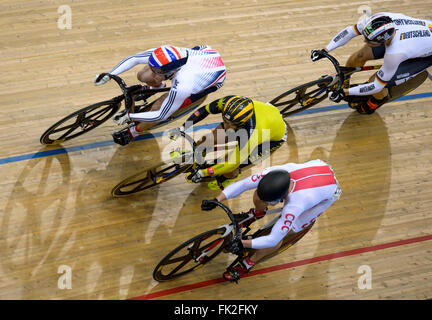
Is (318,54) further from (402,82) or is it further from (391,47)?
(402,82)

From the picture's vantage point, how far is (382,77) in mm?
4945

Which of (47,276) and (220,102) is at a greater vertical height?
(220,102)

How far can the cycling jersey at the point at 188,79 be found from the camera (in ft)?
14.4

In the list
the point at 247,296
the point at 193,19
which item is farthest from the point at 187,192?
the point at 193,19

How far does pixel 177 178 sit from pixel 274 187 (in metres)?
1.72

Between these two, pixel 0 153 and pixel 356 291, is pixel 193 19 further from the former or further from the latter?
pixel 356 291

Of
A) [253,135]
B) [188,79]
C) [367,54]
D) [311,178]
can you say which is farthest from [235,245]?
[367,54]

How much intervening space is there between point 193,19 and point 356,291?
3758mm

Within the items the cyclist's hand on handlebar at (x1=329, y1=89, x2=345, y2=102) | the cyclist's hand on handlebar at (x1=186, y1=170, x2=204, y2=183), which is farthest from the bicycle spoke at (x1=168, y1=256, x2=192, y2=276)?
the cyclist's hand on handlebar at (x1=329, y1=89, x2=345, y2=102)

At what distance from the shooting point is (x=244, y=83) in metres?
5.79

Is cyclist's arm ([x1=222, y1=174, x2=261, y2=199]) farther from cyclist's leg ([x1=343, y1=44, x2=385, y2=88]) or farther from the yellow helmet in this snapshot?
cyclist's leg ([x1=343, y1=44, x2=385, y2=88])

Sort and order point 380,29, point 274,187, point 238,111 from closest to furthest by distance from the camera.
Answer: point 274,187
point 238,111
point 380,29
